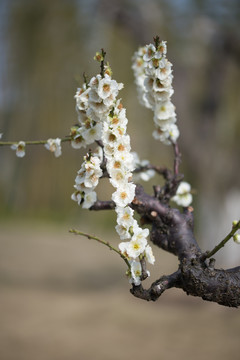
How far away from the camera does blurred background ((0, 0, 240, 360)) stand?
4.02 m

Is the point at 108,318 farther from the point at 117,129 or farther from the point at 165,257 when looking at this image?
the point at 117,129

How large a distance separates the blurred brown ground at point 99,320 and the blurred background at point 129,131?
0.6 inches

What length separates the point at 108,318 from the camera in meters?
4.54

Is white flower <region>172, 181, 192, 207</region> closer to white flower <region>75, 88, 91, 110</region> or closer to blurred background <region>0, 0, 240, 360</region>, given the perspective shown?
white flower <region>75, 88, 91, 110</region>

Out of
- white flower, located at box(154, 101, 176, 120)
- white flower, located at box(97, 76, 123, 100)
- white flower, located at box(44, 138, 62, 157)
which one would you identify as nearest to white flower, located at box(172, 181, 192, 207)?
white flower, located at box(154, 101, 176, 120)

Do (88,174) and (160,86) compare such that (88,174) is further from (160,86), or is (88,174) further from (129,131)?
(129,131)

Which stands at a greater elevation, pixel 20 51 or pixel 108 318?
pixel 20 51

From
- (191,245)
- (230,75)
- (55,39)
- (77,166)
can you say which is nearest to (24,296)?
(77,166)

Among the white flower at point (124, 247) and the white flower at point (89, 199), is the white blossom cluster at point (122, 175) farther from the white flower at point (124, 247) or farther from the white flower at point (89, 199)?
the white flower at point (89, 199)

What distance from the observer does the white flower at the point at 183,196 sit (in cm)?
134

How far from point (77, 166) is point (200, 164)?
143 cm

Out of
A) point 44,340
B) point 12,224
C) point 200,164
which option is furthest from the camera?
point 12,224

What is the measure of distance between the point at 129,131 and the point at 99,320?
2.08 meters

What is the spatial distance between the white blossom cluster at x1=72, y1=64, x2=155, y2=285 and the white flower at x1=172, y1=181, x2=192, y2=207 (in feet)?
1.35
